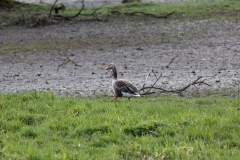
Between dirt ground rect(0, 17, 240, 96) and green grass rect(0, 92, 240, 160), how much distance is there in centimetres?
214

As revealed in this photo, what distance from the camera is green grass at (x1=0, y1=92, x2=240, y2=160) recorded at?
22.1ft

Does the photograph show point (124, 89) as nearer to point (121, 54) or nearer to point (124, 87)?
point (124, 87)

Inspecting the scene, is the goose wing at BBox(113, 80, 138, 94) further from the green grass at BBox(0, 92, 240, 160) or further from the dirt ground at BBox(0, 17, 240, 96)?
the dirt ground at BBox(0, 17, 240, 96)

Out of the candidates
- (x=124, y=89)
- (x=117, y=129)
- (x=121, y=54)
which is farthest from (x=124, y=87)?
(x=121, y=54)

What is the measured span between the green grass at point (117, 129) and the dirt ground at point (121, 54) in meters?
2.14

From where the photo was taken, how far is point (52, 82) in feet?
40.4

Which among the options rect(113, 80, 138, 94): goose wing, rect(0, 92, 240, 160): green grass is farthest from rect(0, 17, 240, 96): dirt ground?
rect(0, 92, 240, 160): green grass

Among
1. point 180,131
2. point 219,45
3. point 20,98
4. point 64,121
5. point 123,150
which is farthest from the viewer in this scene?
point 219,45

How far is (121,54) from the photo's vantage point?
612 inches

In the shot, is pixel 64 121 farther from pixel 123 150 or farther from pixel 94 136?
pixel 123 150

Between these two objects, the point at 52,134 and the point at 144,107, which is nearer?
the point at 52,134

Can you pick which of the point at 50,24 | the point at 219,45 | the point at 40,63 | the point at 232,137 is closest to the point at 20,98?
the point at 232,137

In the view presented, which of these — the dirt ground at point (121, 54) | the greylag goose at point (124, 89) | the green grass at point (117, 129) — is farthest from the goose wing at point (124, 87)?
the dirt ground at point (121, 54)

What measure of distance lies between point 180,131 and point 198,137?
314mm
